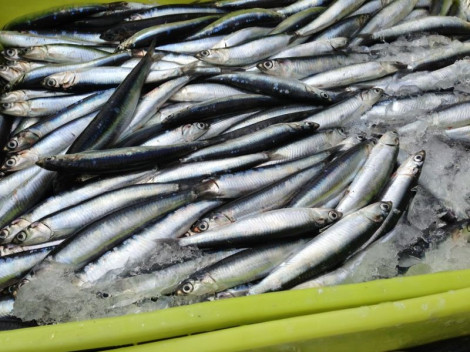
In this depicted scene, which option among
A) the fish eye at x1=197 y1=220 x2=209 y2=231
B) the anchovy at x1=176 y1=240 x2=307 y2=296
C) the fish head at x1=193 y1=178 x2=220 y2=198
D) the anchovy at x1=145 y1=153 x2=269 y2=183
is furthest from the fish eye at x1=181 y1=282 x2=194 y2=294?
the anchovy at x1=145 y1=153 x2=269 y2=183

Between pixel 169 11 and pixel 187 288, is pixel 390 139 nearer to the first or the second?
pixel 187 288

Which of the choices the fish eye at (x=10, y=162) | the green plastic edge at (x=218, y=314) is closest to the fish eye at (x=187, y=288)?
the green plastic edge at (x=218, y=314)

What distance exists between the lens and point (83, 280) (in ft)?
6.21

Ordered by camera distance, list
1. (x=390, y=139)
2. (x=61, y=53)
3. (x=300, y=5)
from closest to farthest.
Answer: (x=390, y=139) < (x=61, y=53) < (x=300, y=5)

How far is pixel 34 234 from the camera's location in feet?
6.75

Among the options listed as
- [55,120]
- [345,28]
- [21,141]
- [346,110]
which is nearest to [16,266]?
[21,141]

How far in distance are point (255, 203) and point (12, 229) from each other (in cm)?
118

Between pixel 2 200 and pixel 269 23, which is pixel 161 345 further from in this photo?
pixel 269 23

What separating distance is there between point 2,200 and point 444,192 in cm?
226

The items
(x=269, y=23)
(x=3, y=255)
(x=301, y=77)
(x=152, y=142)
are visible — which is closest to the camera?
(x=3, y=255)

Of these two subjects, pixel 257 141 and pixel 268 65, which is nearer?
pixel 257 141

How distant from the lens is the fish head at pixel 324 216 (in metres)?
2.04

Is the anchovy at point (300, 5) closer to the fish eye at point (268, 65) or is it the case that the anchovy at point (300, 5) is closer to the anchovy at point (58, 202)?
the fish eye at point (268, 65)

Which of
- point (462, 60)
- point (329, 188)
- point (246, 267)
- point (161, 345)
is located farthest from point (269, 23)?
point (161, 345)
